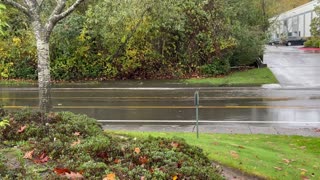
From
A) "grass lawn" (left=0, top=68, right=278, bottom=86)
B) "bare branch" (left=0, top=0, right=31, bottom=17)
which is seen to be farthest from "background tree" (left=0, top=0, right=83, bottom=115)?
"grass lawn" (left=0, top=68, right=278, bottom=86)

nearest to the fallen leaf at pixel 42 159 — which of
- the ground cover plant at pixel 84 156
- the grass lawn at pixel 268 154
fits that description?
the ground cover plant at pixel 84 156

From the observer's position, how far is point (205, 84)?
71.1 ft

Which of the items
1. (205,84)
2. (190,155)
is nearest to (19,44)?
(205,84)

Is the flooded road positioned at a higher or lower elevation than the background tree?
lower

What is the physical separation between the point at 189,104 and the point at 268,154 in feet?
26.8

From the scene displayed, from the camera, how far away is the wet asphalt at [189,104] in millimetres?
12055

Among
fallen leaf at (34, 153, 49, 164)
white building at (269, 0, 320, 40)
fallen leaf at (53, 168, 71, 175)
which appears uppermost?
white building at (269, 0, 320, 40)

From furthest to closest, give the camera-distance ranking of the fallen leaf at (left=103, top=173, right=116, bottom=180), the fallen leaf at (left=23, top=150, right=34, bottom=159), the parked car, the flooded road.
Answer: the parked car → the flooded road → the fallen leaf at (left=23, top=150, right=34, bottom=159) → the fallen leaf at (left=103, top=173, right=116, bottom=180)

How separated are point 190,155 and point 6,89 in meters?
18.8

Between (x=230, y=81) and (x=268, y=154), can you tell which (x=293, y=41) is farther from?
(x=268, y=154)

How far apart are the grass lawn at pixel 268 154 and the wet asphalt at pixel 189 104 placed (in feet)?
4.01

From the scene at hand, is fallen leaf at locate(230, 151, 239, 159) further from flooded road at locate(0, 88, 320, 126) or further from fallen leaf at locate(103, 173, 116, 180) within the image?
flooded road at locate(0, 88, 320, 126)

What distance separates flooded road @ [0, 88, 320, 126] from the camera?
43.2ft

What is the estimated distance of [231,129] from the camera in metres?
11.4
